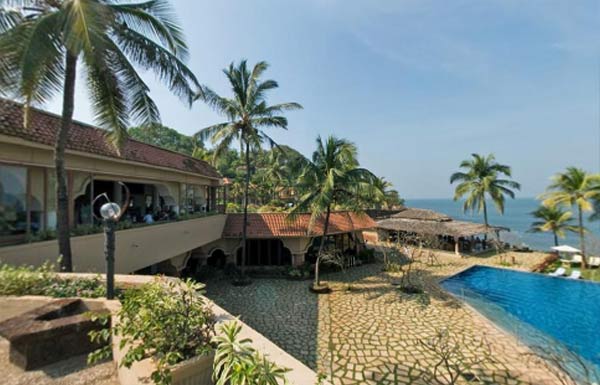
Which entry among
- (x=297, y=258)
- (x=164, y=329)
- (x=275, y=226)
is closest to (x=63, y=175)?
(x=164, y=329)

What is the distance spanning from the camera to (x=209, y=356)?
9.75 feet

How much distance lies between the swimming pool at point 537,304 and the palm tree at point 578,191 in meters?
5.77

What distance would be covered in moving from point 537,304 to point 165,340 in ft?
63.2

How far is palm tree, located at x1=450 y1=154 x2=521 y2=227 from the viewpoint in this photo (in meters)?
25.3

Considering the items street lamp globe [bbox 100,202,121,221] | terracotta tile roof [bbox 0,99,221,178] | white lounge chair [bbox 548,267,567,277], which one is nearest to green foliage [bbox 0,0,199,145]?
terracotta tile roof [bbox 0,99,221,178]

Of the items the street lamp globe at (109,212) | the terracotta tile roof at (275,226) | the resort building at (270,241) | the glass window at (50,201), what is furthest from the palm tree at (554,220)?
the glass window at (50,201)

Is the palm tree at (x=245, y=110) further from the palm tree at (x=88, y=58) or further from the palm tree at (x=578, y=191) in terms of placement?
the palm tree at (x=578, y=191)

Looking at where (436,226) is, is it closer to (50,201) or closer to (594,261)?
(594,261)

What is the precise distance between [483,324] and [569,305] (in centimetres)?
735

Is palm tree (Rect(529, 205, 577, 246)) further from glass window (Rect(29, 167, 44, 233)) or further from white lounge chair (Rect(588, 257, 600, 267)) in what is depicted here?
glass window (Rect(29, 167, 44, 233))

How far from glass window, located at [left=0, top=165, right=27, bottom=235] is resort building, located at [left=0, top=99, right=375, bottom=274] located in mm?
24

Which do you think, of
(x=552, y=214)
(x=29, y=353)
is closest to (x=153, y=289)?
(x=29, y=353)

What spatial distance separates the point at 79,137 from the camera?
380 inches

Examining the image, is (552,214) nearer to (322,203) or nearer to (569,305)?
(569,305)
